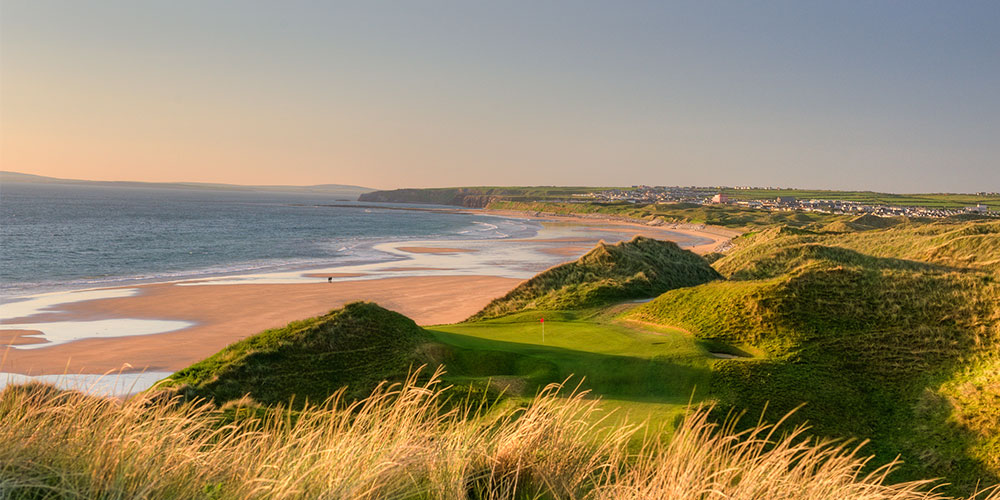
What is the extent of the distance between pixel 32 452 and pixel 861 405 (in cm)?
1453

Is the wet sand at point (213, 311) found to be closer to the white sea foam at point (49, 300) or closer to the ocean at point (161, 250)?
the white sea foam at point (49, 300)

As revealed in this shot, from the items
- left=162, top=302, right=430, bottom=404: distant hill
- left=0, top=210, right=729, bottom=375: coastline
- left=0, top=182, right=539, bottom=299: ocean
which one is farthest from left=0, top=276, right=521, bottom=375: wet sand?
left=0, top=182, right=539, bottom=299: ocean

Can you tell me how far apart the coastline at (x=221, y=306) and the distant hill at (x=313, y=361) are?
14.5ft

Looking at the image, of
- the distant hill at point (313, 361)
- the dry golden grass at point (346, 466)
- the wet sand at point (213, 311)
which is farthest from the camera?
the wet sand at point (213, 311)

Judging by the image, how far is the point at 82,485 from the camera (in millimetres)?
4012

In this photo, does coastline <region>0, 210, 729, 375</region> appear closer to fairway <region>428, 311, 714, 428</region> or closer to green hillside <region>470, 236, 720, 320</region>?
green hillside <region>470, 236, 720, 320</region>

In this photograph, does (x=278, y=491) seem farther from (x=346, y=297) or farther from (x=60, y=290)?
(x=60, y=290)

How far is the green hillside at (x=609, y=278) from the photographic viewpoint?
27.0 meters

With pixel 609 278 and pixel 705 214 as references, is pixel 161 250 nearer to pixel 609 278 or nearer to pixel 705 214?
pixel 609 278

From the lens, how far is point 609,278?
30.1m

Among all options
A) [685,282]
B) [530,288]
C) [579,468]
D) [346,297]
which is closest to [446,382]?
[579,468]

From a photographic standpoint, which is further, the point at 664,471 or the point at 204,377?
the point at 204,377

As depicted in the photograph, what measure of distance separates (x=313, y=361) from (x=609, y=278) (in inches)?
668

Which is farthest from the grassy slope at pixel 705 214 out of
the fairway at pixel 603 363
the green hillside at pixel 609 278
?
the fairway at pixel 603 363
